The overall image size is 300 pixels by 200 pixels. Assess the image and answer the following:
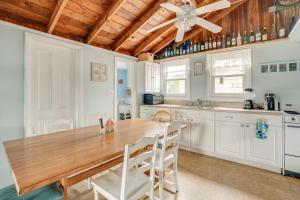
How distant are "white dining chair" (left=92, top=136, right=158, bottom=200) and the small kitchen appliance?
2.47 m

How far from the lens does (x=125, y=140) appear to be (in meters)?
1.70

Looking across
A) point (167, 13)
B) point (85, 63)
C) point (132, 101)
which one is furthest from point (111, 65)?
point (167, 13)

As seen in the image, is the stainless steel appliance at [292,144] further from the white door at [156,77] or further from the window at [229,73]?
the white door at [156,77]

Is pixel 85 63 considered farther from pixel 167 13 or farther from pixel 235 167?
pixel 235 167

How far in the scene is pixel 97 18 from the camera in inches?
116

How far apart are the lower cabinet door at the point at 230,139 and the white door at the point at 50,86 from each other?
9.16ft

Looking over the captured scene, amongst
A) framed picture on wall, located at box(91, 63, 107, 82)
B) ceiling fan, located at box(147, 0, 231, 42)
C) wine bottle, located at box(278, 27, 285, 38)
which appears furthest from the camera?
framed picture on wall, located at box(91, 63, 107, 82)

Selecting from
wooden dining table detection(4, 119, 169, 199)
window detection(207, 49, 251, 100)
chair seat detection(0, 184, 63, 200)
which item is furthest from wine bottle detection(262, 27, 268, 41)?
chair seat detection(0, 184, 63, 200)

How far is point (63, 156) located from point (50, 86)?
6.38 ft

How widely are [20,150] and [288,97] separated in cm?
393

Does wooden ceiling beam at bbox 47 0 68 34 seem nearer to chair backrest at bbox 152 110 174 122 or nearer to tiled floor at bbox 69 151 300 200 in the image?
chair backrest at bbox 152 110 174 122

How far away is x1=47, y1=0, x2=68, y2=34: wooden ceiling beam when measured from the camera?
7.44ft

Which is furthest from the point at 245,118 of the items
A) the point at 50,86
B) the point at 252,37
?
the point at 50,86

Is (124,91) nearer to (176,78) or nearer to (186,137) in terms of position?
(176,78)
